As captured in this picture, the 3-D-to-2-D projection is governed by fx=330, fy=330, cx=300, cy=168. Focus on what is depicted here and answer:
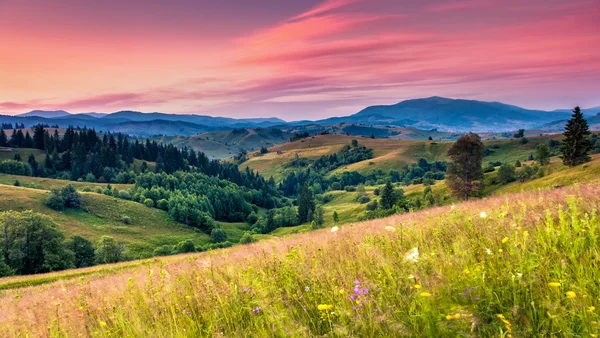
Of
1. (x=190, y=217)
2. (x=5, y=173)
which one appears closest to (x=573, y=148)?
(x=190, y=217)

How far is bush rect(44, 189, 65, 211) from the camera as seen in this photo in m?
121

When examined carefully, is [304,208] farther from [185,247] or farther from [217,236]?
[185,247]

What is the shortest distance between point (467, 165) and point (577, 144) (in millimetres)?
40470

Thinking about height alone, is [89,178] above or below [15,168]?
below

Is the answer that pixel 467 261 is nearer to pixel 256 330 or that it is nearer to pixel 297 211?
pixel 256 330

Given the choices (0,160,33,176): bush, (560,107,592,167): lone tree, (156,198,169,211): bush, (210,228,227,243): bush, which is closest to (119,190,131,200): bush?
(156,198,169,211): bush

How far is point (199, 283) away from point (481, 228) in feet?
19.3

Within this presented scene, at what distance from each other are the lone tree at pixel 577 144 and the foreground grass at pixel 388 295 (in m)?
111

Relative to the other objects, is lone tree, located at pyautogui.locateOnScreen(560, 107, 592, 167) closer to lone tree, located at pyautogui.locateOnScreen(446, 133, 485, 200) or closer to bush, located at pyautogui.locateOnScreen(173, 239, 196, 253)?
lone tree, located at pyautogui.locateOnScreen(446, 133, 485, 200)

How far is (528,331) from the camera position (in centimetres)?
351

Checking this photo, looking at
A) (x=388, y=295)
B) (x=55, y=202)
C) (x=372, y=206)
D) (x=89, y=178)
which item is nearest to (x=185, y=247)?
(x=55, y=202)

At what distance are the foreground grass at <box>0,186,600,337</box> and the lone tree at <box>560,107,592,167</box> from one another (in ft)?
365

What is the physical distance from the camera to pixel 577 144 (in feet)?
306

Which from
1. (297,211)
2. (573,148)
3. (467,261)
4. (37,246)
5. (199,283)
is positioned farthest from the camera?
(297,211)
